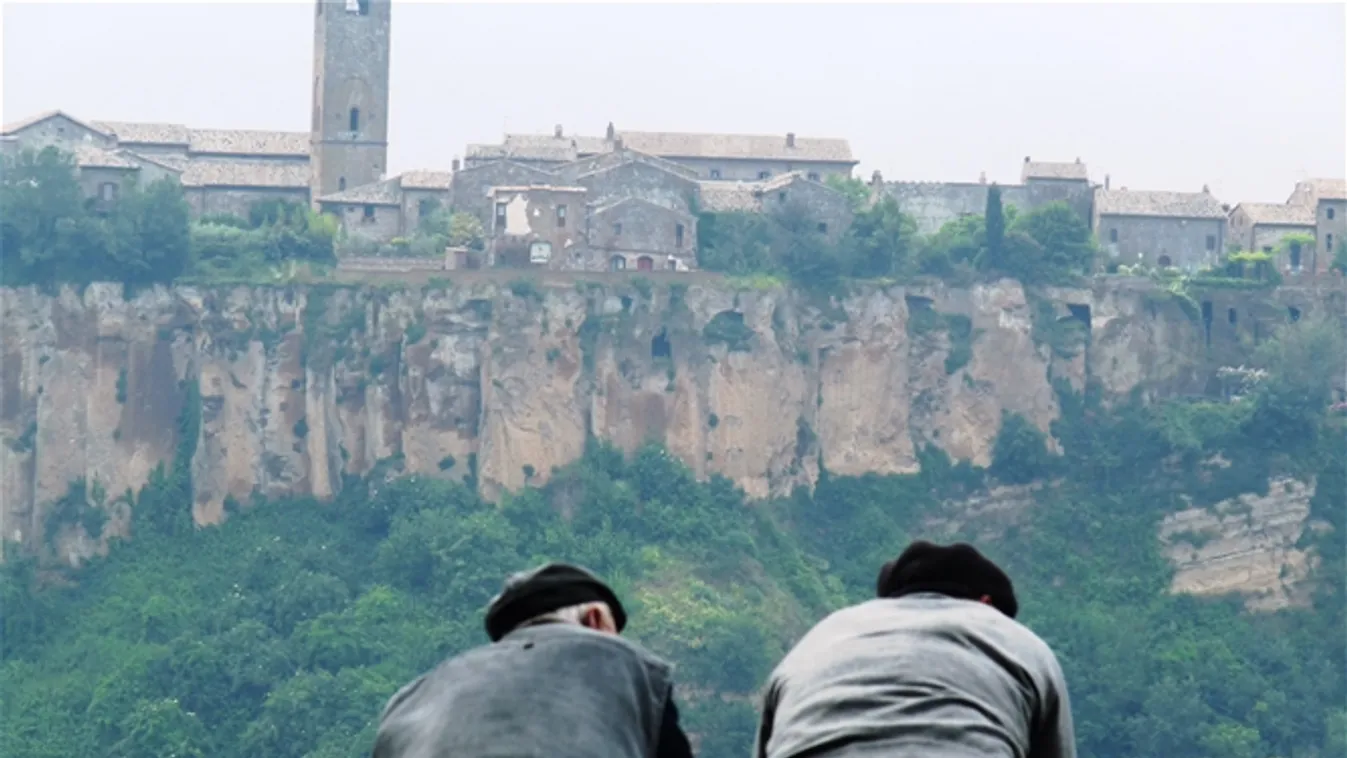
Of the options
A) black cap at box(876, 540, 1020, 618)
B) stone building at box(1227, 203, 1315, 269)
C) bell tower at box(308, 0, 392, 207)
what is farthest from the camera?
stone building at box(1227, 203, 1315, 269)

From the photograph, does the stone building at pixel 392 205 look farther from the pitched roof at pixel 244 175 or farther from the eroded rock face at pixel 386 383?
the eroded rock face at pixel 386 383

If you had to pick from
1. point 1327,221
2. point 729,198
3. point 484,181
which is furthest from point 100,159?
point 1327,221

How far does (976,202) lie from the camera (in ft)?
194

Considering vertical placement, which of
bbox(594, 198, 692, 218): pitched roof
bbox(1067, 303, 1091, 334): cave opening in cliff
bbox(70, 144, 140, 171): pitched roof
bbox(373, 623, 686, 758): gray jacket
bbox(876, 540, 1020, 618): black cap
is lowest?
bbox(1067, 303, 1091, 334): cave opening in cliff

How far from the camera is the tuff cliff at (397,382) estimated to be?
169 feet

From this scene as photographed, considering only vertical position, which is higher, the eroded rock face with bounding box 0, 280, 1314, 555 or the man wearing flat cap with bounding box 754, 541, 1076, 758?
the man wearing flat cap with bounding box 754, 541, 1076, 758

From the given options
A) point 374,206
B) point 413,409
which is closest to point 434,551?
point 413,409

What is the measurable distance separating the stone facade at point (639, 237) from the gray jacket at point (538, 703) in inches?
1830

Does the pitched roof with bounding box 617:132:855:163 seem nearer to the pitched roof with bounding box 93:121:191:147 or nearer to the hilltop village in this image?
the hilltop village

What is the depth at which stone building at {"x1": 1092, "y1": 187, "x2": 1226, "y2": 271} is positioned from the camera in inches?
2313

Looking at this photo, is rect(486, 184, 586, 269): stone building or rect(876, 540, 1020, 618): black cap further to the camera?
rect(486, 184, 586, 269): stone building

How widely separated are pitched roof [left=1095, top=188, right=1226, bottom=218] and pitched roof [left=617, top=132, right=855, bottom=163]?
13.7 feet

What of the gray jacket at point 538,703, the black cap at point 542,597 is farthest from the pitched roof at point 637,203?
the gray jacket at point 538,703

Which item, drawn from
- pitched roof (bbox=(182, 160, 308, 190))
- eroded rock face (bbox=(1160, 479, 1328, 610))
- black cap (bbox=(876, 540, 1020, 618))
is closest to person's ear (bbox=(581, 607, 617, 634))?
black cap (bbox=(876, 540, 1020, 618))
